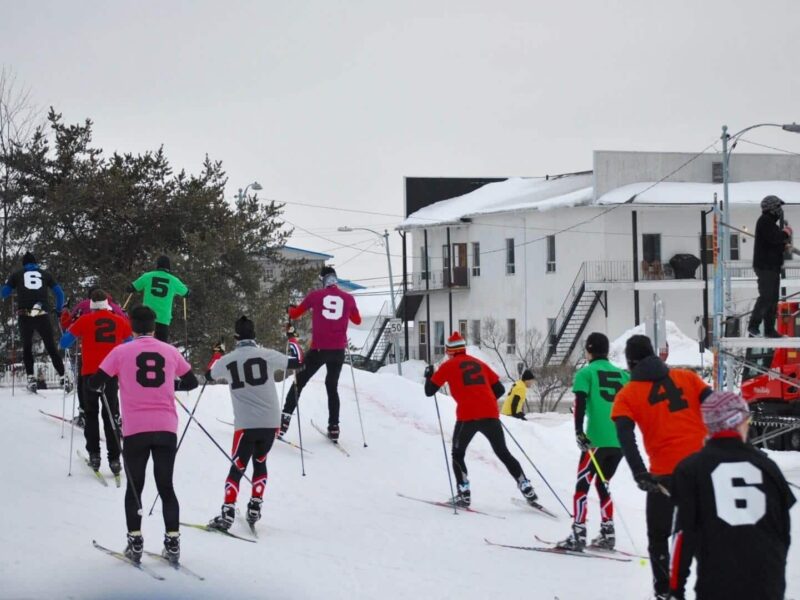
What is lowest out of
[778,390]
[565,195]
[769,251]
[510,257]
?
[778,390]

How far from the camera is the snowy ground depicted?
9.05 metres

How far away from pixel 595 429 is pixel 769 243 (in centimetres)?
533

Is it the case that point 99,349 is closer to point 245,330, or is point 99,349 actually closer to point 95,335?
point 95,335

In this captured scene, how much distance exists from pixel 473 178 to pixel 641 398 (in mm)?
55270

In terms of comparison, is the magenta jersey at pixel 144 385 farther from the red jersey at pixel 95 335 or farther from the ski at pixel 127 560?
the red jersey at pixel 95 335

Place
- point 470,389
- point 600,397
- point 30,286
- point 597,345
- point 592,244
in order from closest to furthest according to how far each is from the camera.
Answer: point 597,345
point 600,397
point 470,389
point 30,286
point 592,244

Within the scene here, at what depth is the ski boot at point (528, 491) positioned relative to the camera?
40.8 feet

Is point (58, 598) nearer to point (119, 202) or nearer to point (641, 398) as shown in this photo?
point (641, 398)

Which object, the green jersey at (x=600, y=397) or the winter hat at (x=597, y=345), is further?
the green jersey at (x=600, y=397)

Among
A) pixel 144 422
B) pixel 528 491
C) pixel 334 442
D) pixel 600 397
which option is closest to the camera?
pixel 144 422

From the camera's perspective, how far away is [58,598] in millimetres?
8273

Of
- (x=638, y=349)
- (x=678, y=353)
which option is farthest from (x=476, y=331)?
(x=638, y=349)

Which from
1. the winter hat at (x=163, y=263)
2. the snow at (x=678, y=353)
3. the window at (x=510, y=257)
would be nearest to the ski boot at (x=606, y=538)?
the winter hat at (x=163, y=263)

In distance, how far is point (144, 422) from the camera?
8812 mm
